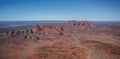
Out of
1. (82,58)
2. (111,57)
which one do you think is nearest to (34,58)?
(82,58)

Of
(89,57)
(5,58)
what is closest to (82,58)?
(89,57)

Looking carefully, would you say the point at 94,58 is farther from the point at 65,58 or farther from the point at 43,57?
the point at 43,57

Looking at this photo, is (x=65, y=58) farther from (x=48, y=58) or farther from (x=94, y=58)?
(x=94, y=58)

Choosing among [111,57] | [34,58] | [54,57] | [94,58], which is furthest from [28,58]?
[111,57]

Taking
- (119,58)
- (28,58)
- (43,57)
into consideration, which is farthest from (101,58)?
(28,58)

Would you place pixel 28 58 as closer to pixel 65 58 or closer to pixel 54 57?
pixel 54 57

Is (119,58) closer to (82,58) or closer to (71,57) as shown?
(82,58)
